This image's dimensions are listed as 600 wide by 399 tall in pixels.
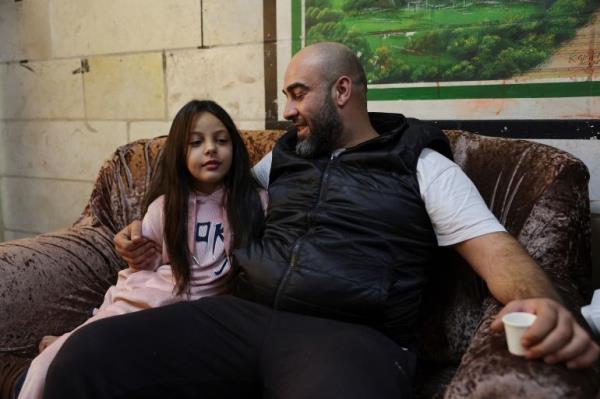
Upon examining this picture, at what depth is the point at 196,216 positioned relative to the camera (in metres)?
1.63

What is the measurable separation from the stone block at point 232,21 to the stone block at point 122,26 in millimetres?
59

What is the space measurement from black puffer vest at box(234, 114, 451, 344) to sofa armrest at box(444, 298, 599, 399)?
361 millimetres

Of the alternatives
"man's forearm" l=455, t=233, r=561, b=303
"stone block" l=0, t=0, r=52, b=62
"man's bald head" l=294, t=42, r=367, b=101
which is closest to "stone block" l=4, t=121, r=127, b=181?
"stone block" l=0, t=0, r=52, b=62

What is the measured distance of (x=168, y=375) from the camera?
1212 millimetres

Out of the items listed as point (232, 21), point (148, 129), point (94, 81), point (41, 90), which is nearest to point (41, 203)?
point (41, 90)

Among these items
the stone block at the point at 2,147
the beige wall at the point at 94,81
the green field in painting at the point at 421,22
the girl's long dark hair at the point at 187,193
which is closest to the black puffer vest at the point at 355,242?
the girl's long dark hair at the point at 187,193

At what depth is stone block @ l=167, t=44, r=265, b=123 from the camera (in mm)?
2352

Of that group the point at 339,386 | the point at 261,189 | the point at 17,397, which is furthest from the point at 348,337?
the point at 17,397

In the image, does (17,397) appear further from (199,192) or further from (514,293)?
(514,293)

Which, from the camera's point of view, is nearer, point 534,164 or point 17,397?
point 17,397

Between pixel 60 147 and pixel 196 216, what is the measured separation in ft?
5.93

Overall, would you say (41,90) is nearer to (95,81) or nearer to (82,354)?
(95,81)

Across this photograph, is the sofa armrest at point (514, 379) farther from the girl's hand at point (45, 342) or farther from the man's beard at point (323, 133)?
the girl's hand at point (45, 342)

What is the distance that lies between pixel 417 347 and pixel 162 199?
35.5 inches
